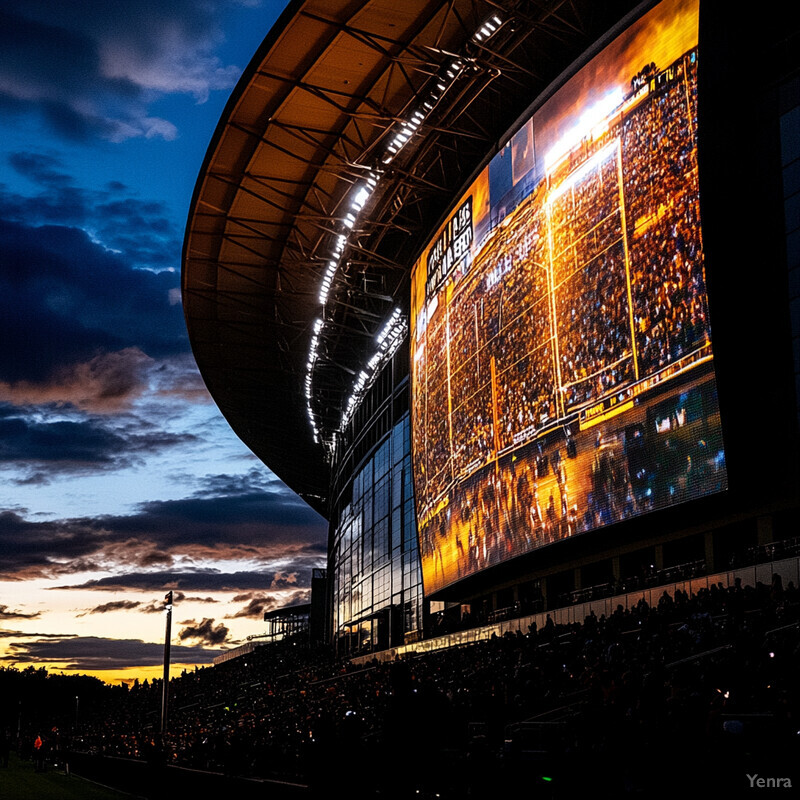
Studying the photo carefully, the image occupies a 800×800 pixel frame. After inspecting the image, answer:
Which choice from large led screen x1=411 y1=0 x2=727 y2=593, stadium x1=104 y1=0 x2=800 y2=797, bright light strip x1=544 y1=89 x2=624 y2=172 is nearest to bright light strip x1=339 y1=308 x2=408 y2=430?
stadium x1=104 y1=0 x2=800 y2=797

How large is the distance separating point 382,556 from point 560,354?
25830 millimetres

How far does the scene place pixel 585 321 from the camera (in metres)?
20.0

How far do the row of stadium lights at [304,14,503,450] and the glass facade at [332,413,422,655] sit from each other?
373 centimetres

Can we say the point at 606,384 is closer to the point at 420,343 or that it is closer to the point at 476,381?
the point at 476,381

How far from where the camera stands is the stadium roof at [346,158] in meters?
26.5

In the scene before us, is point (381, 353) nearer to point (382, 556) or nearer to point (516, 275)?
point (382, 556)

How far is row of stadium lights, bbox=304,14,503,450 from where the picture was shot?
89.5ft

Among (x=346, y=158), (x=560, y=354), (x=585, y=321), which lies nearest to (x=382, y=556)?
(x=346, y=158)

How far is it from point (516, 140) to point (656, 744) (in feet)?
65.5

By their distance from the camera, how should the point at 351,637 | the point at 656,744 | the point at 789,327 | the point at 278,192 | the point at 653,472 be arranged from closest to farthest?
the point at 656,744, the point at 653,472, the point at 789,327, the point at 278,192, the point at 351,637

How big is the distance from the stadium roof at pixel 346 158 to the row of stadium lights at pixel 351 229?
74mm

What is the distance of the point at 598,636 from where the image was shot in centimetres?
1869

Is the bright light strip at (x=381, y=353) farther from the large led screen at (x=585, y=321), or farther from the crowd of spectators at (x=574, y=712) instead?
the crowd of spectators at (x=574, y=712)

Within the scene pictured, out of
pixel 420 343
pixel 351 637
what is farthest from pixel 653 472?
pixel 351 637
